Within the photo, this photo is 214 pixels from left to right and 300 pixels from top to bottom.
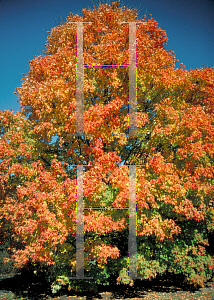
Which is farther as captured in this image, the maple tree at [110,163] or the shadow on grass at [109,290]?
the shadow on grass at [109,290]

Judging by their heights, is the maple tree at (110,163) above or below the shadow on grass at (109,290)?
above

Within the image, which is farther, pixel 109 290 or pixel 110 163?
pixel 109 290

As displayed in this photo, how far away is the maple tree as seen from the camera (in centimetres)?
791

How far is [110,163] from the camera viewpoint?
314 inches

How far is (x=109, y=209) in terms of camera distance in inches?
324

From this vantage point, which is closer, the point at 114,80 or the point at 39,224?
the point at 39,224

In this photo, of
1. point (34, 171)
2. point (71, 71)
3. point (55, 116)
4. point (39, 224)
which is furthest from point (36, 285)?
point (71, 71)

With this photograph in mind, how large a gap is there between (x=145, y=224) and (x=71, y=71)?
677 cm

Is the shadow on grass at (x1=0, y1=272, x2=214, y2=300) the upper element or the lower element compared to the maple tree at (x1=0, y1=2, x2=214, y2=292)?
lower

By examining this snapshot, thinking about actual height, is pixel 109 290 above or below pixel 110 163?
below

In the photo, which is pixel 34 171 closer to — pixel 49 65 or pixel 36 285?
pixel 49 65

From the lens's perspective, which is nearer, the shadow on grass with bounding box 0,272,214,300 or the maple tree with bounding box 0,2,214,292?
the maple tree with bounding box 0,2,214,292

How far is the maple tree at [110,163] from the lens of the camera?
7906 mm

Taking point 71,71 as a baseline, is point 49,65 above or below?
above
